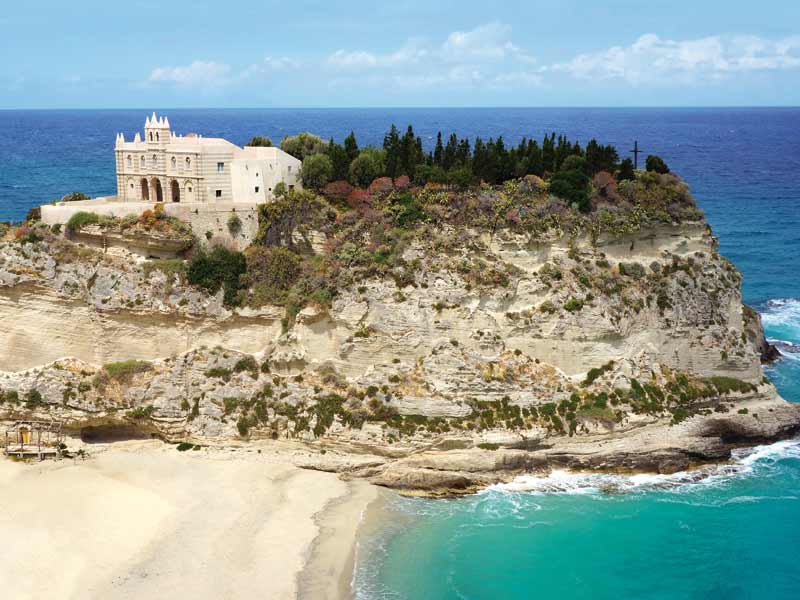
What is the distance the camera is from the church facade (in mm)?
45469

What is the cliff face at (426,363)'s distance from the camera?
127ft

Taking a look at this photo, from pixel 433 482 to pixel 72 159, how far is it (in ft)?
354

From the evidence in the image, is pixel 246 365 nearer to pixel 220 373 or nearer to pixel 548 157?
pixel 220 373

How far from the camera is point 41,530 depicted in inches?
1294

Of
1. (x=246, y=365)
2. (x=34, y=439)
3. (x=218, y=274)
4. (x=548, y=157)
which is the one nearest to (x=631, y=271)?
(x=548, y=157)

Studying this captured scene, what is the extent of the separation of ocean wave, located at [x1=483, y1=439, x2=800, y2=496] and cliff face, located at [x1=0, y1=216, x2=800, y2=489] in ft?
2.33

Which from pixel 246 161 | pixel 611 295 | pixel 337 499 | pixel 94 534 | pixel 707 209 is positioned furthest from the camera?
pixel 707 209

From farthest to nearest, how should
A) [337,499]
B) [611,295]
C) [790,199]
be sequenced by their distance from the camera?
[790,199]
[611,295]
[337,499]

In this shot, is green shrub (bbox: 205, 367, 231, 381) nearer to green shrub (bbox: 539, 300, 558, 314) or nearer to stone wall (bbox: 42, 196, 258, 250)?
stone wall (bbox: 42, 196, 258, 250)

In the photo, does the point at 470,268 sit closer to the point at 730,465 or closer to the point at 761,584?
the point at 730,465

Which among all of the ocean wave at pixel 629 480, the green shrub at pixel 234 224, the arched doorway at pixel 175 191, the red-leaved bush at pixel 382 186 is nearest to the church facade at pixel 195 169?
the arched doorway at pixel 175 191

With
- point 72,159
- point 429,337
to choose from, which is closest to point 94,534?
point 429,337

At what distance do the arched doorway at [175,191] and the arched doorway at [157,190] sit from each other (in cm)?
91

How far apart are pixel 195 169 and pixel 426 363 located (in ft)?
58.2
